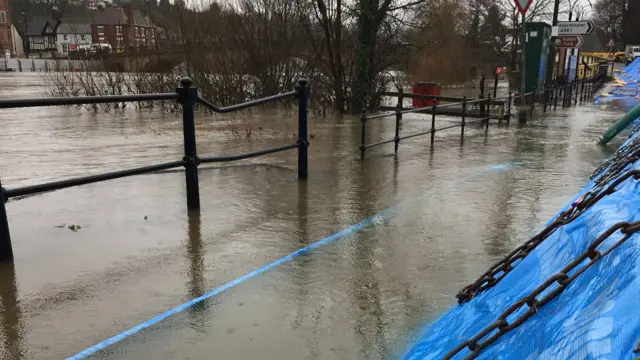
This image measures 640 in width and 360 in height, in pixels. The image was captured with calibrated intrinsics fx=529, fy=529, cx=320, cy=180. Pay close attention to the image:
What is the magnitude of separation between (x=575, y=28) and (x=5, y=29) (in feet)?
350

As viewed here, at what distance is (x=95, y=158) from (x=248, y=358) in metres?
7.09

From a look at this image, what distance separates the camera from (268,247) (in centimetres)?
434

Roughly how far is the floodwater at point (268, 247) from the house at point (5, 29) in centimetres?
10216

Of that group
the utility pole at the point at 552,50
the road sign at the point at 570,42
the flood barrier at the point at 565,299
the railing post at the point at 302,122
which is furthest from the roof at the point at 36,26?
the flood barrier at the point at 565,299

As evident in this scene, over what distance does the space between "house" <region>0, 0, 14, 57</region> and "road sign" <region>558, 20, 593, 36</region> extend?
97395 mm

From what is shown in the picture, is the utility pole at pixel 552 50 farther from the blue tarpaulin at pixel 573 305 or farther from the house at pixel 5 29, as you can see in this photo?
the house at pixel 5 29

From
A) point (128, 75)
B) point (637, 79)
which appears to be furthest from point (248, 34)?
point (637, 79)

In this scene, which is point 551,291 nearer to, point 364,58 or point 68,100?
point 68,100

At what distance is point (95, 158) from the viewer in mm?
8852

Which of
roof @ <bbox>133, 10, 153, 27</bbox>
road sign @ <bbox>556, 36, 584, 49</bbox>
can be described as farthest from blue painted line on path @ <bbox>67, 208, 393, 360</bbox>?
roof @ <bbox>133, 10, 153, 27</bbox>

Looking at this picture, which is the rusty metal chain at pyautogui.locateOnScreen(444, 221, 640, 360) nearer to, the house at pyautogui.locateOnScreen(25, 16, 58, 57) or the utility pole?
the utility pole

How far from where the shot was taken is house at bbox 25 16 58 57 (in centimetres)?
Answer: 11656

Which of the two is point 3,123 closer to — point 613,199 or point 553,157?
point 553,157

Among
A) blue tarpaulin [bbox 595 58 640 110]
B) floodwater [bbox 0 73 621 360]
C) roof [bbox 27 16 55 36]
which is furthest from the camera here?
roof [bbox 27 16 55 36]
